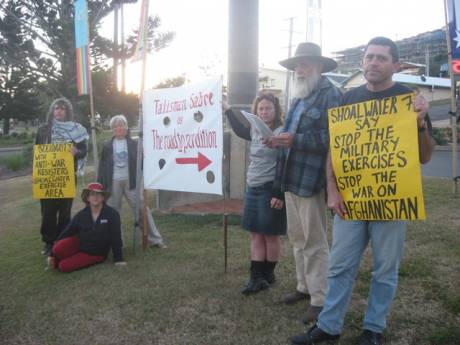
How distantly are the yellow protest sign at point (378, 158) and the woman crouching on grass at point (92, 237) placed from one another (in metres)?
2.86

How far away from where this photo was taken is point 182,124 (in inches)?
179

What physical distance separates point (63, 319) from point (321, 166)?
235 centimetres

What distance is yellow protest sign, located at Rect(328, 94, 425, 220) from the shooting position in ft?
8.38

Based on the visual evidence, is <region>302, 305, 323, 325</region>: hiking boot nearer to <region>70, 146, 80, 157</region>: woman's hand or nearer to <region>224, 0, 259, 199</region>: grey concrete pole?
<region>70, 146, 80, 157</region>: woman's hand

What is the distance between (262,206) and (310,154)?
2.59 feet

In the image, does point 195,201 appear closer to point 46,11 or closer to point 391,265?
point 391,265

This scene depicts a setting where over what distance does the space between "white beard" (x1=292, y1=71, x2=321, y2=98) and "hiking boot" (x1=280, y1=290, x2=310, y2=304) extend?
5.18 ft

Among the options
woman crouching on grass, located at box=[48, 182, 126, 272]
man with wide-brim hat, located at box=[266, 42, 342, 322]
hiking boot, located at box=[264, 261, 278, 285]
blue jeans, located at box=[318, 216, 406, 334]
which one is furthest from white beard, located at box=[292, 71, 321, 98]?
woman crouching on grass, located at box=[48, 182, 126, 272]

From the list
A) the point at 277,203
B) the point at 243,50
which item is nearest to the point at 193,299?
the point at 277,203

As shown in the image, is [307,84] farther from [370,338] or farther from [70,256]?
[70,256]

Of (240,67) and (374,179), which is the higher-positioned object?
(240,67)

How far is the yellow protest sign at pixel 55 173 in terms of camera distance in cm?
524

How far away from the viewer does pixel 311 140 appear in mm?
3080

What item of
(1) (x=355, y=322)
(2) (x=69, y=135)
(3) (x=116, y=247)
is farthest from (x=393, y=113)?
(2) (x=69, y=135)
